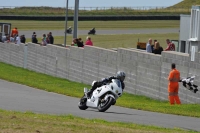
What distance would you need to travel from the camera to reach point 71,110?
66.7ft

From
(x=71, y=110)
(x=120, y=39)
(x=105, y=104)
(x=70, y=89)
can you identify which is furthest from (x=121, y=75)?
(x=120, y=39)

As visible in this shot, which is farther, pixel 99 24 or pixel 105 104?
pixel 99 24

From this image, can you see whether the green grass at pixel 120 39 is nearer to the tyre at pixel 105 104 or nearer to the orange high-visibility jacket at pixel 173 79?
the orange high-visibility jacket at pixel 173 79

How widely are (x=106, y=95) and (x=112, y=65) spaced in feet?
36.3

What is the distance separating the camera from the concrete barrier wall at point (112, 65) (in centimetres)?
2584

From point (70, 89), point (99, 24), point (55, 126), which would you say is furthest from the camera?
point (99, 24)

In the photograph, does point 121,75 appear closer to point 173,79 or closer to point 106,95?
point 106,95

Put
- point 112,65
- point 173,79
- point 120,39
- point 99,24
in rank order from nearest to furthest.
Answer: point 173,79 → point 112,65 → point 120,39 → point 99,24

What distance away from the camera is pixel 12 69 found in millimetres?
41031

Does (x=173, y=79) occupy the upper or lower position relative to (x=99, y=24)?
upper

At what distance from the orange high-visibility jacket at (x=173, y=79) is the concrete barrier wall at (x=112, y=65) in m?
0.81

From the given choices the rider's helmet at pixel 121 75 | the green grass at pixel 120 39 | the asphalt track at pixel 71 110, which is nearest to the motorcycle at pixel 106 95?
the rider's helmet at pixel 121 75


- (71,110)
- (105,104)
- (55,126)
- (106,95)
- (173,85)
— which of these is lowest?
(71,110)

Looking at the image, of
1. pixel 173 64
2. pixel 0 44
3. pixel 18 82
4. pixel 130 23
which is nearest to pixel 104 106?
pixel 173 64
